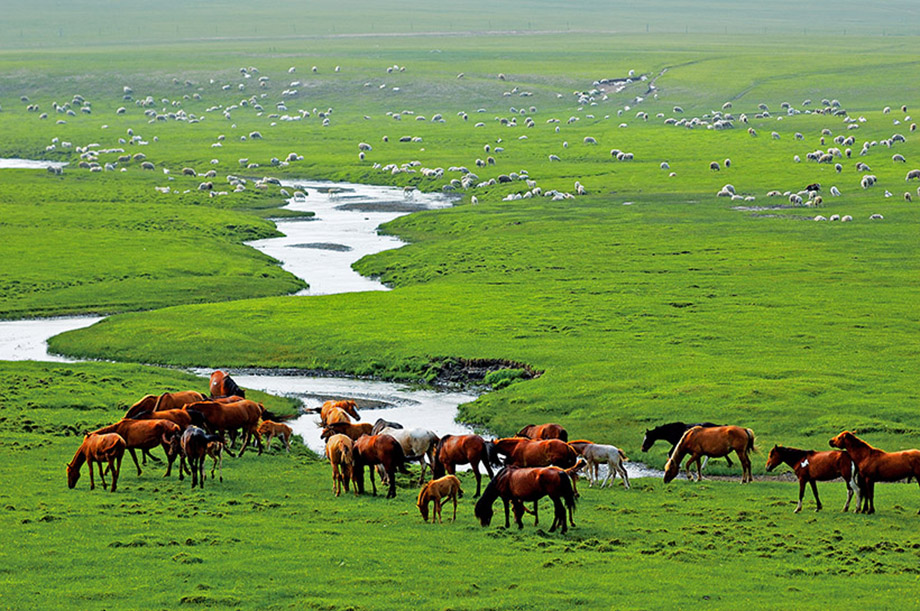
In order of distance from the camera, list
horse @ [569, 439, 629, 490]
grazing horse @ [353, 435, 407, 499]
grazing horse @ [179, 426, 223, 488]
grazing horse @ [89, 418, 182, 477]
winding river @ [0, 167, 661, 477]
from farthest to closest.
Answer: winding river @ [0, 167, 661, 477] < horse @ [569, 439, 629, 490] < grazing horse @ [89, 418, 182, 477] < grazing horse @ [179, 426, 223, 488] < grazing horse @ [353, 435, 407, 499]

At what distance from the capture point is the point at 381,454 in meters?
25.4

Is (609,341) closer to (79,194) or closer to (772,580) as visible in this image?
(772,580)

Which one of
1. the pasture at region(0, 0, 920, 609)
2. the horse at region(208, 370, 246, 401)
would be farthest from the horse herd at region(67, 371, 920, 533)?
the horse at region(208, 370, 246, 401)

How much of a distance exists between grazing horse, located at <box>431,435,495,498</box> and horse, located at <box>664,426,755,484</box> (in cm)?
524

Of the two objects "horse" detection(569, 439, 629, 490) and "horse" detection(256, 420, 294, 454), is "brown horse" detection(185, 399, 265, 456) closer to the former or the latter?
"horse" detection(256, 420, 294, 454)

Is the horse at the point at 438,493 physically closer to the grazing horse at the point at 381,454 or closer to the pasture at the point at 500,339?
the pasture at the point at 500,339

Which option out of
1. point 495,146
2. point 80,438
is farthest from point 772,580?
point 495,146

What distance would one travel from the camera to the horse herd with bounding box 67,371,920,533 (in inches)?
890

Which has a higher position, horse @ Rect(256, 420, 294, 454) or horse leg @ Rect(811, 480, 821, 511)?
horse @ Rect(256, 420, 294, 454)

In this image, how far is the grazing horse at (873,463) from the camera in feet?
77.2

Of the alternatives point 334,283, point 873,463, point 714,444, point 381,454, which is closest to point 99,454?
point 381,454

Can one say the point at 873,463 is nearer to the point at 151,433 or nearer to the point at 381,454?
the point at 381,454

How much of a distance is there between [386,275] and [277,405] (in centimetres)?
2681

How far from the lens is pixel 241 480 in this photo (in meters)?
27.6
